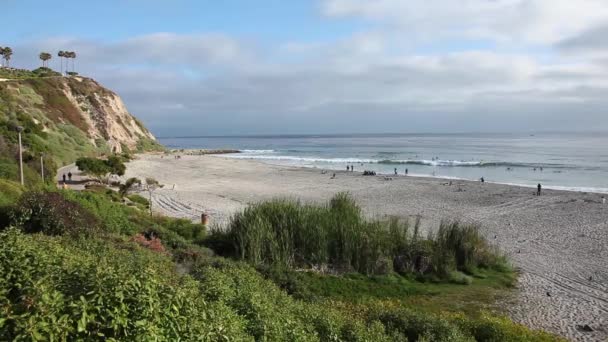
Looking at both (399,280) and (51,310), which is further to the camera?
(399,280)

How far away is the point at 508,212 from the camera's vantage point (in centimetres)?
2592

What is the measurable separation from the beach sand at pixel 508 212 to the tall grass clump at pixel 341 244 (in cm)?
209

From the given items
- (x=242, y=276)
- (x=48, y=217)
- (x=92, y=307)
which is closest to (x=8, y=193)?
(x=48, y=217)

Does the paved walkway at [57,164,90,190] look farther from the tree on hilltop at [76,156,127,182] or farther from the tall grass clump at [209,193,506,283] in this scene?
the tall grass clump at [209,193,506,283]

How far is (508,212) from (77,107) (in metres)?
60.8

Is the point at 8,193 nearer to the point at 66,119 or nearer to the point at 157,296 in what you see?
the point at 157,296

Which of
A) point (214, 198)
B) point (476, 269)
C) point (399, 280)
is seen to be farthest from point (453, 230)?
point (214, 198)

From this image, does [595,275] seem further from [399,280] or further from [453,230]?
[399,280]

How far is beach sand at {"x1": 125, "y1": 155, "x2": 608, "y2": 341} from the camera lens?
1168 centimetres

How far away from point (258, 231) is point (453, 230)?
6.04 meters

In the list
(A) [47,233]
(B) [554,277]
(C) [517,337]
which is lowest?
(B) [554,277]

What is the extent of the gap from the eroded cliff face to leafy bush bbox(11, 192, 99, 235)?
1737 inches

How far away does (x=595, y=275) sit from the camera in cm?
1417

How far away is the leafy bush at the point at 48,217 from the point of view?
1001cm
